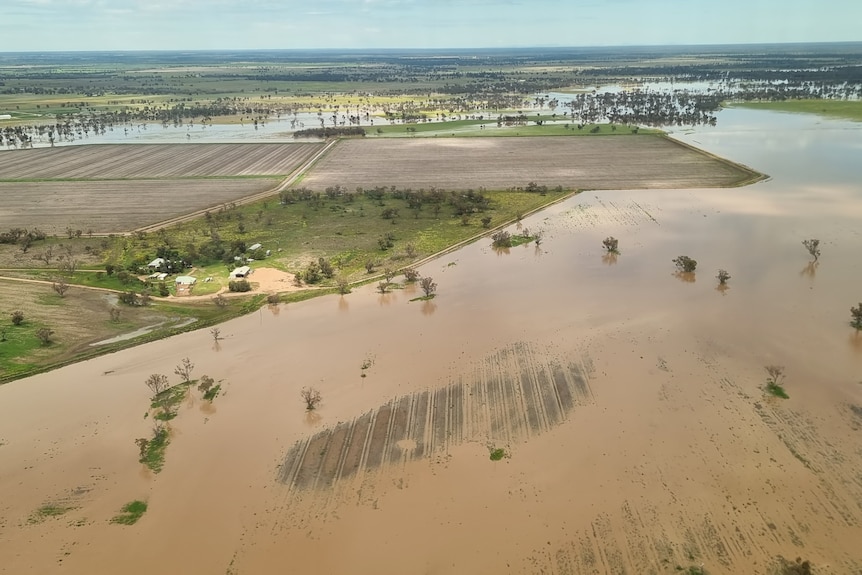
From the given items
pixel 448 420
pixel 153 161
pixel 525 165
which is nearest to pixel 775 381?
pixel 448 420

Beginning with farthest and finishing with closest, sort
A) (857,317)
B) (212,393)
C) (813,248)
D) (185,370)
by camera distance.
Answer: (813,248), (857,317), (185,370), (212,393)

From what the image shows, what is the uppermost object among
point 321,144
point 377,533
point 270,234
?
point 321,144

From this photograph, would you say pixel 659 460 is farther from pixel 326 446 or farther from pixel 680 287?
pixel 680 287

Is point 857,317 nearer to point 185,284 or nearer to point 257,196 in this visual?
point 185,284

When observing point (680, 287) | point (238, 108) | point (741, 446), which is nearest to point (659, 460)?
point (741, 446)

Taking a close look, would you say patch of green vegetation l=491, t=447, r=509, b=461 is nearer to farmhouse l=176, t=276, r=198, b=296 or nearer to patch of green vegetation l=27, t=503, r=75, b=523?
patch of green vegetation l=27, t=503, r=75, b=523

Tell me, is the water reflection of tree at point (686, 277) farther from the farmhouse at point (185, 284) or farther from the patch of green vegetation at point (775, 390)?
the farmhouse at point (185, 284)
